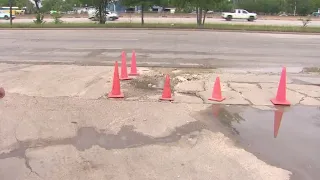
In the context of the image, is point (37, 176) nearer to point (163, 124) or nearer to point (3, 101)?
point (163, 124)

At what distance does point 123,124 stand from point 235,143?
75.6 inches

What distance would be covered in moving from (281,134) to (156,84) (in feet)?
13.0

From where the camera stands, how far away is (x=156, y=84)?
29.1ft

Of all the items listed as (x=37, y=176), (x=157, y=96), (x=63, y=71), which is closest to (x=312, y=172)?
(x=37, y=176)

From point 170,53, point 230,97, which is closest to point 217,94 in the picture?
point 230,97

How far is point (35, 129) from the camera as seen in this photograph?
563 cm

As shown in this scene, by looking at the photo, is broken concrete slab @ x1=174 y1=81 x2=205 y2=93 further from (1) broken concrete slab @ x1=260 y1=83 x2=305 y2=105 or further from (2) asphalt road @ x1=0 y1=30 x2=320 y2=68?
(2) asphalt road @ x1=0 y1=30 x2=320 y2=68

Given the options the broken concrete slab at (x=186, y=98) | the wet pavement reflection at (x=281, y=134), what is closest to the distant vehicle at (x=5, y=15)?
the broken concrete slab at (x=186, y=98)

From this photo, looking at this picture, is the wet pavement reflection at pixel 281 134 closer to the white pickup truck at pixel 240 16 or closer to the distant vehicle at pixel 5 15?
the white pickup truck at pixel 240 16

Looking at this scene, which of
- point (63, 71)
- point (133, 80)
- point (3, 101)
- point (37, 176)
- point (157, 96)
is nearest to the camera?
point (37, 176)

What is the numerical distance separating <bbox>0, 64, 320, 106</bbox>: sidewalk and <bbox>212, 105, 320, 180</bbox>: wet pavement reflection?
0.67 metres

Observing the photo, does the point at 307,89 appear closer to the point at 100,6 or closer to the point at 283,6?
the point at 100,6

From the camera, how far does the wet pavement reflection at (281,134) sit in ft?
15.0

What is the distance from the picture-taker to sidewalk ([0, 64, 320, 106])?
7.73 m
